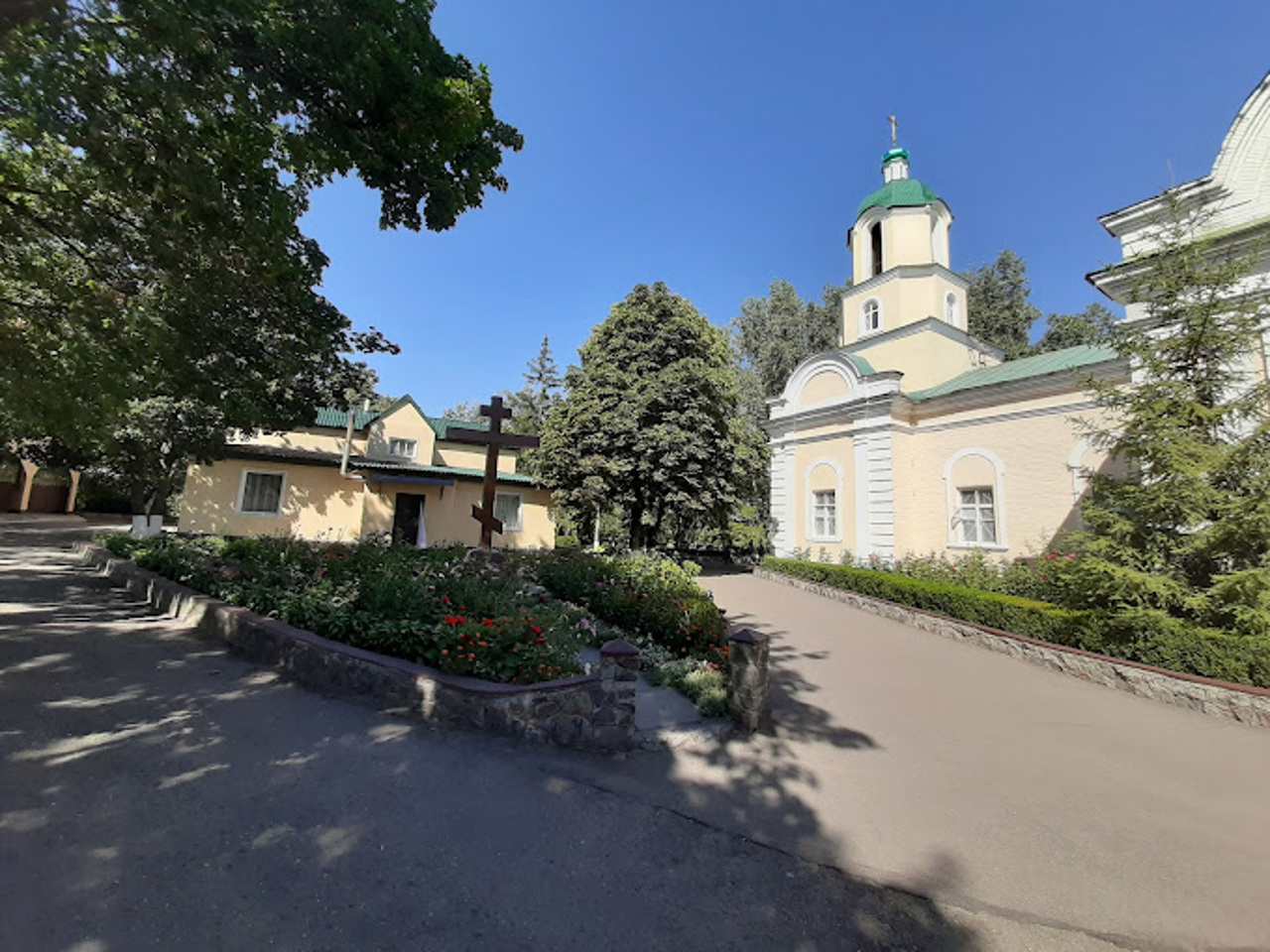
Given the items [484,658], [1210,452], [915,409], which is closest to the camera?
[484,658]

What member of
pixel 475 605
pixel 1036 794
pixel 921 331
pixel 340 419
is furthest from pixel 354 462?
pixel 1036 794

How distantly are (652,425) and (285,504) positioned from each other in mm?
14024

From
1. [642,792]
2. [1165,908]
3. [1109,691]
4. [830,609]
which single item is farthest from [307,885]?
[830,609]

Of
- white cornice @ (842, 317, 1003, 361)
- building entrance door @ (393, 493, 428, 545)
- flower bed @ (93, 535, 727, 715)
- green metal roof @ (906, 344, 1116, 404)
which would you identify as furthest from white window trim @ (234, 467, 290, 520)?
green metal roof @ (906, 344, 1116, 404)

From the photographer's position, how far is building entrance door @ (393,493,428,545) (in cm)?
2116

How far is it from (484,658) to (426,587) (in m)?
2.83

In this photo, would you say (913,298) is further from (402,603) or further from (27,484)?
(27,484)

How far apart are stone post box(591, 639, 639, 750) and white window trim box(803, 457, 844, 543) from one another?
42.1 feet

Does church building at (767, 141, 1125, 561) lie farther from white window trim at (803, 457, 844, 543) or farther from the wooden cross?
the wooden cross

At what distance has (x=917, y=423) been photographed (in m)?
15.2

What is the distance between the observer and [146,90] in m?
4.56

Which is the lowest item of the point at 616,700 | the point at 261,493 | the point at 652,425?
the point at 616,700

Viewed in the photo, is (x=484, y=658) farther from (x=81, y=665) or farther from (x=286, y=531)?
(x=286, y=531)

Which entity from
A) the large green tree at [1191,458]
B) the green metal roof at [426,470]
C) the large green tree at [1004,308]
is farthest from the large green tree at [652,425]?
the large green tree at [1004,308]
